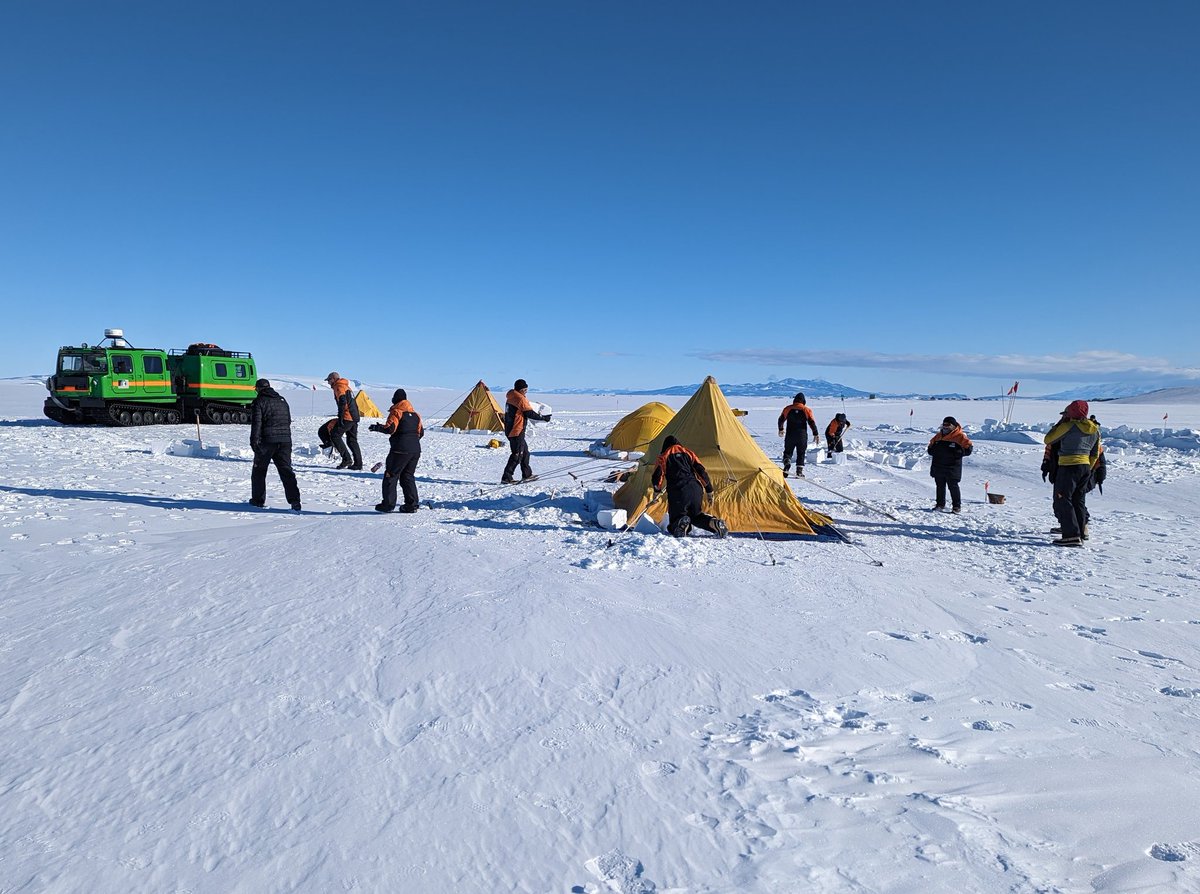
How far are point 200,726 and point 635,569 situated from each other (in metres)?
3.72

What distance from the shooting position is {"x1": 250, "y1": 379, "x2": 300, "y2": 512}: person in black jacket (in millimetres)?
8227

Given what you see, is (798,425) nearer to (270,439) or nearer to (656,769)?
(270,439)

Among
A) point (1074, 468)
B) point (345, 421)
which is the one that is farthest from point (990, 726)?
point (345, 421)

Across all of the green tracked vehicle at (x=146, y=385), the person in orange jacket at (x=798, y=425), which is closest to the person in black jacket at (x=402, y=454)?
the person in orange jacket at (x=798, y=425)

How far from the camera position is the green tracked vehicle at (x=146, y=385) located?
18.5 metres

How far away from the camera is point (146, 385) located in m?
19.4

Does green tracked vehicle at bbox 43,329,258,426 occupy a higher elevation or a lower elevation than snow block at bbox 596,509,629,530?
higher

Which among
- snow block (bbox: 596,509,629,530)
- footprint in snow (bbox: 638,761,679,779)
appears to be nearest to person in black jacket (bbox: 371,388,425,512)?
snow block (bbox: 596,509,629,530)

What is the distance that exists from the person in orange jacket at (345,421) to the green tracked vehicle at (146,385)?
33.7 ft

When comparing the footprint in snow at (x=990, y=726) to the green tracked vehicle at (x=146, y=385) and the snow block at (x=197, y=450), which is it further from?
the green tracked vehicle at (x=146, y=385)

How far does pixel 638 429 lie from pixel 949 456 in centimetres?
→ 752

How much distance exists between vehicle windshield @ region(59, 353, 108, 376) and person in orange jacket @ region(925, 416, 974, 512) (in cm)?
2010

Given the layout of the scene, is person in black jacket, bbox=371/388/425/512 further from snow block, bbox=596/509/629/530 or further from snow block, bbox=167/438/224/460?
snow block, bbox=167/438/224/460

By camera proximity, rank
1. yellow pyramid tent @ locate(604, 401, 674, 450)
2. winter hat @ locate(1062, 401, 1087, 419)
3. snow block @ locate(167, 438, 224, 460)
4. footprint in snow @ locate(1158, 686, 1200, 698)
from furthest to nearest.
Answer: yellow pyramid tent @ locate(604, 401, 674, 450), snow block @ locate(167, 438, 224, 460), winter hat @ locate(1062, 401, 1087, 419), footprint in snow @ locate(1158, 686, 1200, 698)
